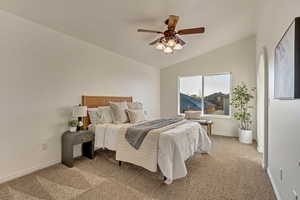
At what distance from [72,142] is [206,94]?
15.8 ft

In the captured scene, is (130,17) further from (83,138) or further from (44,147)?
(44,147)

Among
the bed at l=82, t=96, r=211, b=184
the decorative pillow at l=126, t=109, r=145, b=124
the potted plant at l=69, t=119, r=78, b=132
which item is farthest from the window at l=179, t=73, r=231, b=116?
the potted plant at l=69, t=119, r=78, b=132

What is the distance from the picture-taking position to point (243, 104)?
17.0 ft

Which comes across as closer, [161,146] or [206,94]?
[161,146]

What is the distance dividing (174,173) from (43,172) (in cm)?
224

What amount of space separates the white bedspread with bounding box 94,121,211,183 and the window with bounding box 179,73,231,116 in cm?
274

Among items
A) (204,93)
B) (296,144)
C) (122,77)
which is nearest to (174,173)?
(296,144)

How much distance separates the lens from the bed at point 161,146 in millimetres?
2506

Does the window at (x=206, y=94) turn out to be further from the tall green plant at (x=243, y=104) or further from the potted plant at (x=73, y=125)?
the potted plant at (x=73, y=125)

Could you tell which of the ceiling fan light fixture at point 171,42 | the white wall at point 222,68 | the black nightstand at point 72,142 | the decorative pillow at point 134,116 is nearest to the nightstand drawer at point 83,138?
the black nightstand at point 72,142

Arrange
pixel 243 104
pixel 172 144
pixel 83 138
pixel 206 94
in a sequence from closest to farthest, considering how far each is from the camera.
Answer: pixel 172 144
pixel 83 138
pixel 243 104
pixel 206 94

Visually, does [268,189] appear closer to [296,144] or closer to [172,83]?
[296,144]

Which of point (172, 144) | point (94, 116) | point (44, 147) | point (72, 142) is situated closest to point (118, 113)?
point (94, 116)

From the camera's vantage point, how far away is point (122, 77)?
16.6ft
